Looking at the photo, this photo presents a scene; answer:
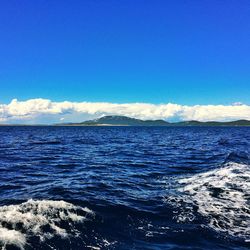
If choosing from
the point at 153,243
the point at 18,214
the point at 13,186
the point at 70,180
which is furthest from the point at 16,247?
the point at 70,180

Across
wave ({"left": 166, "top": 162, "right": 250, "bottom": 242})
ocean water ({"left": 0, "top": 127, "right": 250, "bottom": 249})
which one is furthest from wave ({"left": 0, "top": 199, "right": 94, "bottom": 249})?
wave ({"left": 166, "top": 162, "right": 250, "bottom": 242})

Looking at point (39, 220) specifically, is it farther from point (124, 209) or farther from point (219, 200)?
point (219, 200)

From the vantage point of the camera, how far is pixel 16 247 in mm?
11664

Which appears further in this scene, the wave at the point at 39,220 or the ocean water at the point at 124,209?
the ocean water at the point at 124,209

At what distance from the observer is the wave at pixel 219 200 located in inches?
592

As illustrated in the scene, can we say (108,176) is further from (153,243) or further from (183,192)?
(153,243)

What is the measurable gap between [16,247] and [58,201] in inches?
233

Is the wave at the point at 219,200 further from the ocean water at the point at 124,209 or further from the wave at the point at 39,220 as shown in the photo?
the wave at the point at 39,220

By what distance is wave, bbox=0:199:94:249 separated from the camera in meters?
12.6

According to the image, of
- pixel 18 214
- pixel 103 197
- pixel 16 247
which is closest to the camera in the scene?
pixel 16 247

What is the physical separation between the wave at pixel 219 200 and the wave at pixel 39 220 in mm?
5593

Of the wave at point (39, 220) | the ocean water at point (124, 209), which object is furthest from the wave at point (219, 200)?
the wave at point (39, 220)

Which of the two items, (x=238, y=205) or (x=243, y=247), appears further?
(x=238, y=205)

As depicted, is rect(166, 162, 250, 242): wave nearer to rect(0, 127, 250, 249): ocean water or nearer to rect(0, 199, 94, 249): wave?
rect(0, 127, 250, 249): ocean water
